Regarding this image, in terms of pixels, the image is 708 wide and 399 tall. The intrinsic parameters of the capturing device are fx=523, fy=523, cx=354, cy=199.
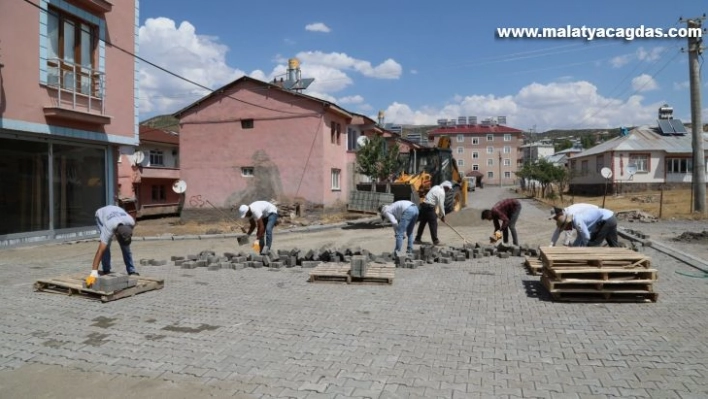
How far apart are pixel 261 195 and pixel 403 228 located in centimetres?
1509

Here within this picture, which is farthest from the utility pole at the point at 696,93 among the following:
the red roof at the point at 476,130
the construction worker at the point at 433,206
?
the red roof at the point at 476,130

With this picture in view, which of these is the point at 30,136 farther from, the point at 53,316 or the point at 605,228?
the point at 605,228

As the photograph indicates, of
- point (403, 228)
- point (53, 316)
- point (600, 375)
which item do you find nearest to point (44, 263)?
point (53, 316)

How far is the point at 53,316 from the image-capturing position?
646 centimetres

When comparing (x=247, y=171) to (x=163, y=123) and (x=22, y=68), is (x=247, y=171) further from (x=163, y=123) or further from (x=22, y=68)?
(x=163, y=123)

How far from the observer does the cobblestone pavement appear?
13.8ft

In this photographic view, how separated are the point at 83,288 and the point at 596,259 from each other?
7.16 metres

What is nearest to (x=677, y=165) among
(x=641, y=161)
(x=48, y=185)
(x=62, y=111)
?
(x=641, y=161)

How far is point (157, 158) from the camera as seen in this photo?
3441 cm

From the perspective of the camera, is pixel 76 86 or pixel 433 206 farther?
pixel 76 86

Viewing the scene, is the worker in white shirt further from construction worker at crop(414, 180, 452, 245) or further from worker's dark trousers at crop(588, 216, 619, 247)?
worker's dark trousers at crop(588, 216, 619, 247)

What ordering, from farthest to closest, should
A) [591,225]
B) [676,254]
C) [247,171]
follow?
1. [247,171]
2. [676,254]
3. [591,225]

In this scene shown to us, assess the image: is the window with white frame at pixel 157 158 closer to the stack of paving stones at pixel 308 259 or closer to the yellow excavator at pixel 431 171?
the yellow excavator at pixel 431 171

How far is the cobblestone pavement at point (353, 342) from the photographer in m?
4.22
